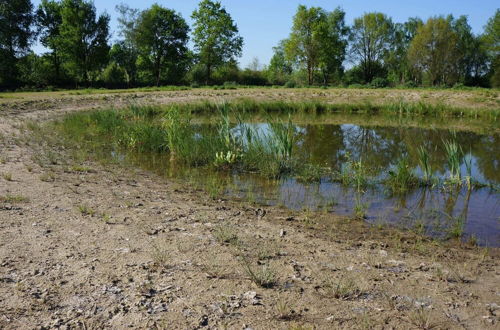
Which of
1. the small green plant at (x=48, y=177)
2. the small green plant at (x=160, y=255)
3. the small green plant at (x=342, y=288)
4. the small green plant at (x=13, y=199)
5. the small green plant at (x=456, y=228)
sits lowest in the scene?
the small green plant at (x=456, y=228)

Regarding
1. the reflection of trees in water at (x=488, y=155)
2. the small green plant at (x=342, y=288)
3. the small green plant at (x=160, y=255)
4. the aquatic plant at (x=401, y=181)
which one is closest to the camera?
the small green plant at (x=342, y=288)

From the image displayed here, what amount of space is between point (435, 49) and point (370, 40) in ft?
39.2

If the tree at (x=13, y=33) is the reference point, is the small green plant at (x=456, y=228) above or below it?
below

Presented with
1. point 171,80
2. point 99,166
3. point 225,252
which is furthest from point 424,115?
point 171,80

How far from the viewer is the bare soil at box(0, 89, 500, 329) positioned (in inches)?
135

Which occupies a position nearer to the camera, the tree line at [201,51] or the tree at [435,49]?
the tree line at [201,51]

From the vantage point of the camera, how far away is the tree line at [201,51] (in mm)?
41438

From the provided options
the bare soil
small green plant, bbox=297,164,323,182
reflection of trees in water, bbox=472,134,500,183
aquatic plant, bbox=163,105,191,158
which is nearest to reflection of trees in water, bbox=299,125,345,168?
small green plant, bbox=297,164,323,182

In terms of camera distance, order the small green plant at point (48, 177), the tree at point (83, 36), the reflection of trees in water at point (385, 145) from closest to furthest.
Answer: the small green plant at point (48, 177) → the reflection of trees in water at point (385, 145) → the tree at point (83, 36)

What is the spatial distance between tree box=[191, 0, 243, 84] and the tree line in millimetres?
112

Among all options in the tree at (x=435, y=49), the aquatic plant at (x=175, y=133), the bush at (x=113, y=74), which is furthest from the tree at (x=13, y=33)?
the tree at (x=435, y=49)

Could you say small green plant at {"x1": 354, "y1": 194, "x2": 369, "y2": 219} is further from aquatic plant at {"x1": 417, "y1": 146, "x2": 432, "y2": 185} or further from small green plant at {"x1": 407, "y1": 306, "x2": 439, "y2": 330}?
small green plant at {"x1": 407, "y1": 306, "x2": 439, "y2": 330}

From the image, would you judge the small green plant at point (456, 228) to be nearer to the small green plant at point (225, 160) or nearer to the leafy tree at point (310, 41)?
the small green plant at point (225, 160)

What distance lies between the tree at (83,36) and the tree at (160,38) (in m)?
4.24
